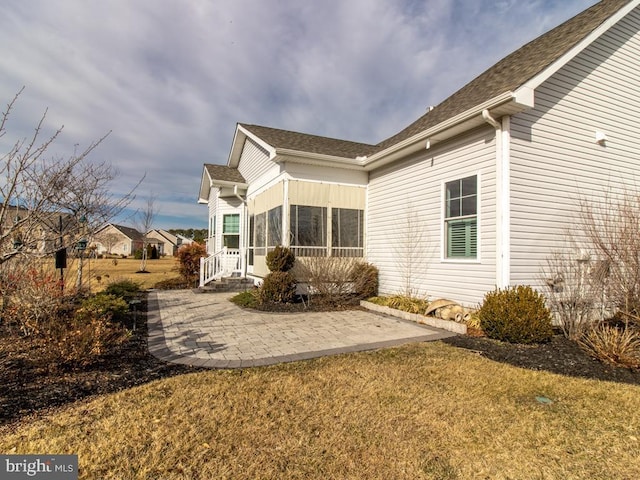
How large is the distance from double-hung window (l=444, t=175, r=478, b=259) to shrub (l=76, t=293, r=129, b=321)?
23.2 feet

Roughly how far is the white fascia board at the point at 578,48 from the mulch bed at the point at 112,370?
4.48 m

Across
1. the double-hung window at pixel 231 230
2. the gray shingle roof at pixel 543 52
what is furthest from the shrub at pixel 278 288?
the double-hung window at pixel 231 230

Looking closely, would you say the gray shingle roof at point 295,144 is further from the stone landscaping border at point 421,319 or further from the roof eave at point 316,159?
the stone landscaping border at point 421,319

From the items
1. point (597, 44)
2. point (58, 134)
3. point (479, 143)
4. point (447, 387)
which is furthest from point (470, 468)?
point (597, 44)

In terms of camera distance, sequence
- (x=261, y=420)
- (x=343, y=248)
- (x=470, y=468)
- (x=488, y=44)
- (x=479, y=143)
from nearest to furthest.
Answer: (x=470, y=468) → (x=261, y=420) → (x=479, y=143) → (x=343, y=248) → (x=488, y=44)

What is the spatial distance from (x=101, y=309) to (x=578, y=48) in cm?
1050

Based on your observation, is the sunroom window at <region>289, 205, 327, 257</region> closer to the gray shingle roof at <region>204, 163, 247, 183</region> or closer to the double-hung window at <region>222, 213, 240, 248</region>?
the gray shingle roof at <region>204, 163, 247, 183</region>

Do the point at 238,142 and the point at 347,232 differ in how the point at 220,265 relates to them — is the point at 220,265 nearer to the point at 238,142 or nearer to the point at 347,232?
the point at 238,142

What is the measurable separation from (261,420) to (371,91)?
1485cm

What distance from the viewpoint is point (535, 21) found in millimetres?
9305

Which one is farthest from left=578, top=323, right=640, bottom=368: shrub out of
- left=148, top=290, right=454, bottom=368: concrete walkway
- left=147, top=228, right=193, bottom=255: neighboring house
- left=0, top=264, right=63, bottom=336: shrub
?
left=147, top=228, right=193, bottom=255: neighboring house

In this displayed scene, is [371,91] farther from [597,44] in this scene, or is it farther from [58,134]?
[58,134]

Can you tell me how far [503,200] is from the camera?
631 cm

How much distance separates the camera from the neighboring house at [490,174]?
6.45 meters
